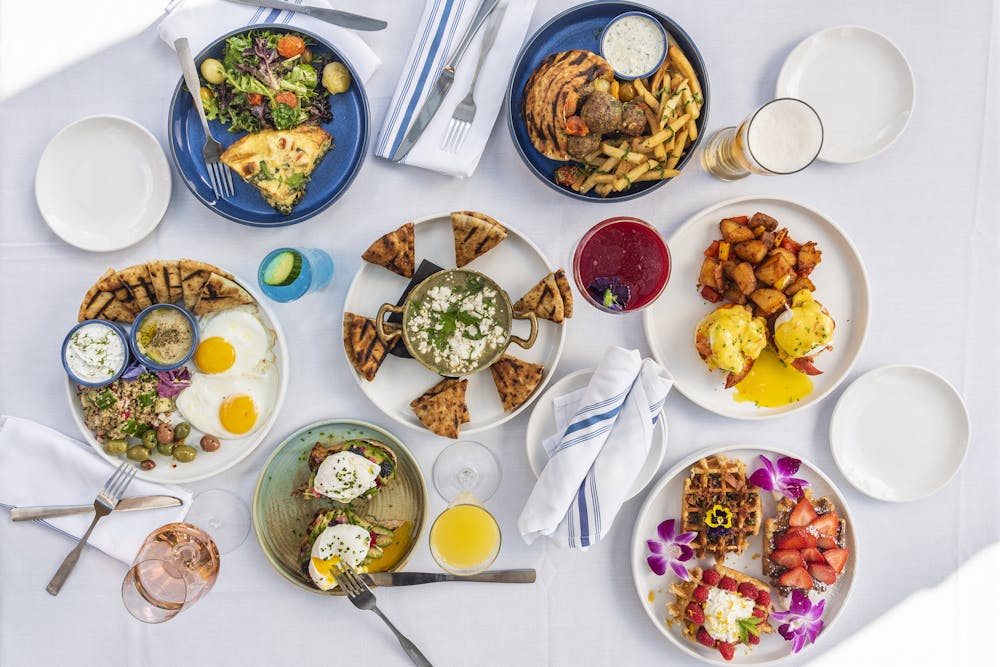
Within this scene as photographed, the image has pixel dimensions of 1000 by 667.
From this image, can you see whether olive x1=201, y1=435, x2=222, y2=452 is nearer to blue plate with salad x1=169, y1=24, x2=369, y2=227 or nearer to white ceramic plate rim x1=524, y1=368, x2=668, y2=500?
blue plate with salad x1=169, y1=24, x2=369, y2=227

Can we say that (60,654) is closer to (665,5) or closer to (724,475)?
(724,475)

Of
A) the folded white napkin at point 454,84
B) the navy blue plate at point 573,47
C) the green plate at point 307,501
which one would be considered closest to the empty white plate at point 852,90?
the navy blue plate at point 573,47

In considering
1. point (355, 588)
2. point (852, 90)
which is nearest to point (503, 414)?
point (355, 588)

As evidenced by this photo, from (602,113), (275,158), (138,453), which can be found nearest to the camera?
(602,113)

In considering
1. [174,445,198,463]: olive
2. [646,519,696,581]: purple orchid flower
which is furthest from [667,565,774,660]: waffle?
[174,445,198,463]: olive

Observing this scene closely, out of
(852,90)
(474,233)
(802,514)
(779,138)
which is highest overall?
(852,90)

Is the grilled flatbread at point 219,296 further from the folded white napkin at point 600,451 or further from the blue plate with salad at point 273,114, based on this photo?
the folded white napkin at point 600,451

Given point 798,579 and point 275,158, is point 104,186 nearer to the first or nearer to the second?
point 275,158
